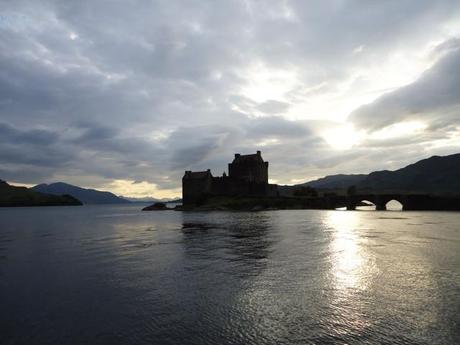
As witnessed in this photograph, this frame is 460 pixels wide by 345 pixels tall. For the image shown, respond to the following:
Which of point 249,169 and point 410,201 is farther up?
point 249,169

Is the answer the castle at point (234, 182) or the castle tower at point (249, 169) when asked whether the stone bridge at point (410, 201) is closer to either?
the castle at point (234, 182)

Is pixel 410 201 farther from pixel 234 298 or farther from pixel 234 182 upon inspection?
pixel 234 298

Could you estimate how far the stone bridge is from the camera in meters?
124

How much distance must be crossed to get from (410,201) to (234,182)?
69.2 meters

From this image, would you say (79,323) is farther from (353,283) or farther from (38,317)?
(353,283)

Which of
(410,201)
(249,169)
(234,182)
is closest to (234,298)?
(234,182)

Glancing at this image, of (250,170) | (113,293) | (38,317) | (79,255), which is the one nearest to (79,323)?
(38,317)

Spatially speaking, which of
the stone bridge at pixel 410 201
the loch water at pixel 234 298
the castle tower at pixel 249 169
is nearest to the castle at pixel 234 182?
the castle tower at pixel 249 169

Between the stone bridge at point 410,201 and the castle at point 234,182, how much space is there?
28.5m

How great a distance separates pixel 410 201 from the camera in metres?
132

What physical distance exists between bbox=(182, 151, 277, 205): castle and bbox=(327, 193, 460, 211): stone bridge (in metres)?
28.5

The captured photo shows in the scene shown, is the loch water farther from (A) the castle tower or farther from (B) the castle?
(A) the castle tower

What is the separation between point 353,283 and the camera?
1820cm

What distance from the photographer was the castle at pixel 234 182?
142 meters
